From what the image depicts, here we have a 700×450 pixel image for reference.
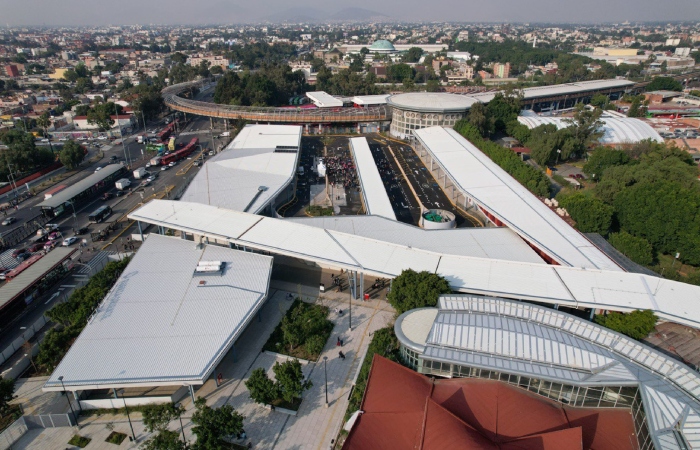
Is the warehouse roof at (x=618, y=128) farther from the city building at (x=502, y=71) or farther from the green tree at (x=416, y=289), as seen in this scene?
→ the city building at (x=502, y=71)

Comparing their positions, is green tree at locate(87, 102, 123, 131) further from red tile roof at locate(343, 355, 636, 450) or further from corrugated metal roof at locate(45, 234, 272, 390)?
red tile roof at locate(343, 355, 636, 450)

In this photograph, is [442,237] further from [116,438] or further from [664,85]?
[664,85]

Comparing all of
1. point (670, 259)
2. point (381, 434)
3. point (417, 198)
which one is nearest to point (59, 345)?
point (381, 434)

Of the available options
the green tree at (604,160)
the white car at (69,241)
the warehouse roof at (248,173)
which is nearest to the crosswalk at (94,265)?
the white car at (69,241)

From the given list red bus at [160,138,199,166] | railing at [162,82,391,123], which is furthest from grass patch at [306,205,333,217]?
railing at [162,82,391,123]

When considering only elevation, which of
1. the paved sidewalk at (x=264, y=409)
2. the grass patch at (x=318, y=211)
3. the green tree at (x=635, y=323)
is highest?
the green tree at (x=635, y=323)

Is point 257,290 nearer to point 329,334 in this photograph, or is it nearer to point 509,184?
point 329,334

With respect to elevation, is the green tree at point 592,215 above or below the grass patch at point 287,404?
above
